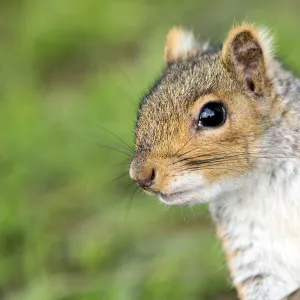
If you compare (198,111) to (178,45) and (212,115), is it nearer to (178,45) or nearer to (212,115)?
(212,115)

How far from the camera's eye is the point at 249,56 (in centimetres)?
310

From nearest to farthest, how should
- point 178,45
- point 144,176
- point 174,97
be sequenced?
point 144,176
point 174,97
point 178,45

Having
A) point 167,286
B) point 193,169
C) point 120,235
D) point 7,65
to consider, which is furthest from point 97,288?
point 7,65

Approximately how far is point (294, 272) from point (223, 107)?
21.9 inches

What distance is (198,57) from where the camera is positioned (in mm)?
3330

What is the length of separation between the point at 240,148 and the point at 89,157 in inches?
88.0

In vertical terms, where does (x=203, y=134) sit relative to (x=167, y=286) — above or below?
above

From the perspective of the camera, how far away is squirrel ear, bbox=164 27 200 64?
3531 millimetres

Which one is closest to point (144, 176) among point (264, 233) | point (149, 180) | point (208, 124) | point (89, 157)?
point (149, 180)

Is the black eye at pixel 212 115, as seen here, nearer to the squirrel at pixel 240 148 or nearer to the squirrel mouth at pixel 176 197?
the squirrel at pixel 240 148

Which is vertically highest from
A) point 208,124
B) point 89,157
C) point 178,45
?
point 89,157

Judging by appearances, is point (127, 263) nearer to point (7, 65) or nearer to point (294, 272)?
point (294, 272)

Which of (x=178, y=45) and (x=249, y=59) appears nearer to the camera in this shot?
(x=249, y=59)

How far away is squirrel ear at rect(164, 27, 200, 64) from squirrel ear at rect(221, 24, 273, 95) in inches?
16.8
